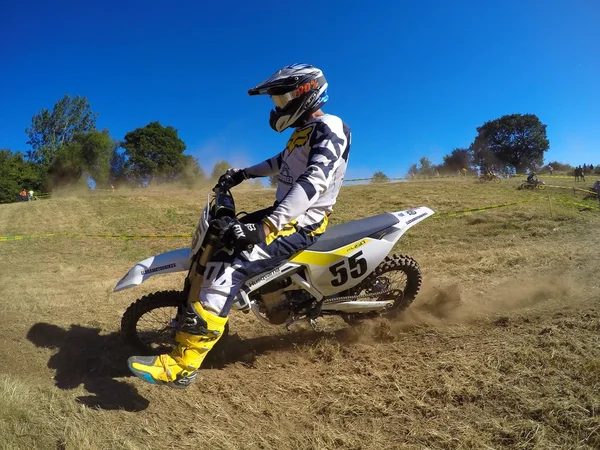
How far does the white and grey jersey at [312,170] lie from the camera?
2.84 metres

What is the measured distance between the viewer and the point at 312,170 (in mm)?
2918

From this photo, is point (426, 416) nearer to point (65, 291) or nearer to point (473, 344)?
point (473, 344)

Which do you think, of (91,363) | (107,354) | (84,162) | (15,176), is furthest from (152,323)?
(84,162)

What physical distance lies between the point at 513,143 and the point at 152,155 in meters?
56.7

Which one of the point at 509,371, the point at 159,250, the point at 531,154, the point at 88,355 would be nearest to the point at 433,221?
the point at 159,250

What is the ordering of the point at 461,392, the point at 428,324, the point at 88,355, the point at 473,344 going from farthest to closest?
the point at 428,324
the point at 88,355
the point at 473,344
the point at 461,392

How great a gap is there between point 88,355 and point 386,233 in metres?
3.06

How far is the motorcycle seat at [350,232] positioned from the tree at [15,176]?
154ft

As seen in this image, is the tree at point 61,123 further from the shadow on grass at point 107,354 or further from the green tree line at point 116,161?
the shadow on grass at point 107,354

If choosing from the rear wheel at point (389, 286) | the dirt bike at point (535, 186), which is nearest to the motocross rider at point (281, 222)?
the rear wheel at point (389, 286)

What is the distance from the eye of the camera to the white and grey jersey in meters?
2.84

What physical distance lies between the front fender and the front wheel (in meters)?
0.26

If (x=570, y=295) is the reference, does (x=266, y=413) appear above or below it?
below

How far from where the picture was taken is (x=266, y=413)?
9.02ft
